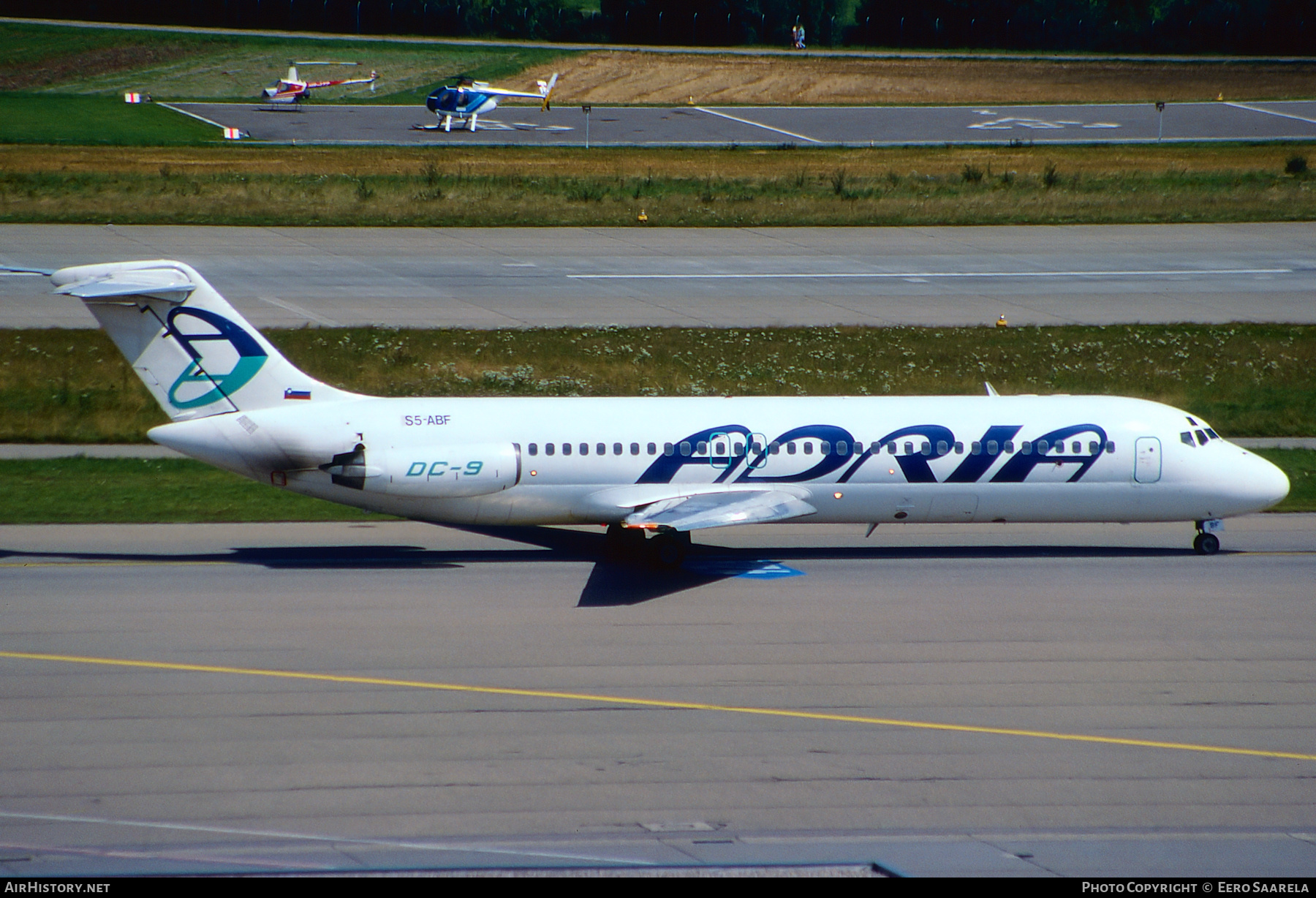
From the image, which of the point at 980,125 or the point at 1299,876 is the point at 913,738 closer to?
the point at 1299,876

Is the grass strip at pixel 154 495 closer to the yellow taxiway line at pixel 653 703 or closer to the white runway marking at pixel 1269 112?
the yellow taxiway line at pixel 653 703

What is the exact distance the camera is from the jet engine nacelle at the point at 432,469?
24.1 metres

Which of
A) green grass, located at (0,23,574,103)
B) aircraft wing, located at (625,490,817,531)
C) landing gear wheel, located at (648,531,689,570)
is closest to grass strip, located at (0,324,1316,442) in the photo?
aircraft wing, located at (625,490,817,531)

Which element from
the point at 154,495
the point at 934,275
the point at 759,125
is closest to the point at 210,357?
the point at 154,495

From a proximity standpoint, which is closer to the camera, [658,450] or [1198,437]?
[658,450]

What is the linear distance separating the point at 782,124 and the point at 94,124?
146 feet

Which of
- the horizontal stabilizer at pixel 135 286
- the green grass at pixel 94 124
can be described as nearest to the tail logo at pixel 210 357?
the horizontal stabilizer at pixel 135 286

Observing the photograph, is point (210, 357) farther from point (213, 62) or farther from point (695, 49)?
point (695, 49)

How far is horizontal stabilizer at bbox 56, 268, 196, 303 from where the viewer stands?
22984mm

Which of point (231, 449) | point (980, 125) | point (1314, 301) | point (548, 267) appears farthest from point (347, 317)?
point (980, 125)

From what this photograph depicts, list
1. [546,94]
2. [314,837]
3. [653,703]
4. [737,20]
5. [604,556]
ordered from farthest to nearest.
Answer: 1. [737,20]
2. [546,94]
3. [604,556]
4. [653,703]
5. [314,837]

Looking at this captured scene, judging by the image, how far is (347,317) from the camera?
41969mm

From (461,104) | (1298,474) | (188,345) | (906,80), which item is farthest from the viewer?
(906,80)

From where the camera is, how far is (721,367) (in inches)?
1500
